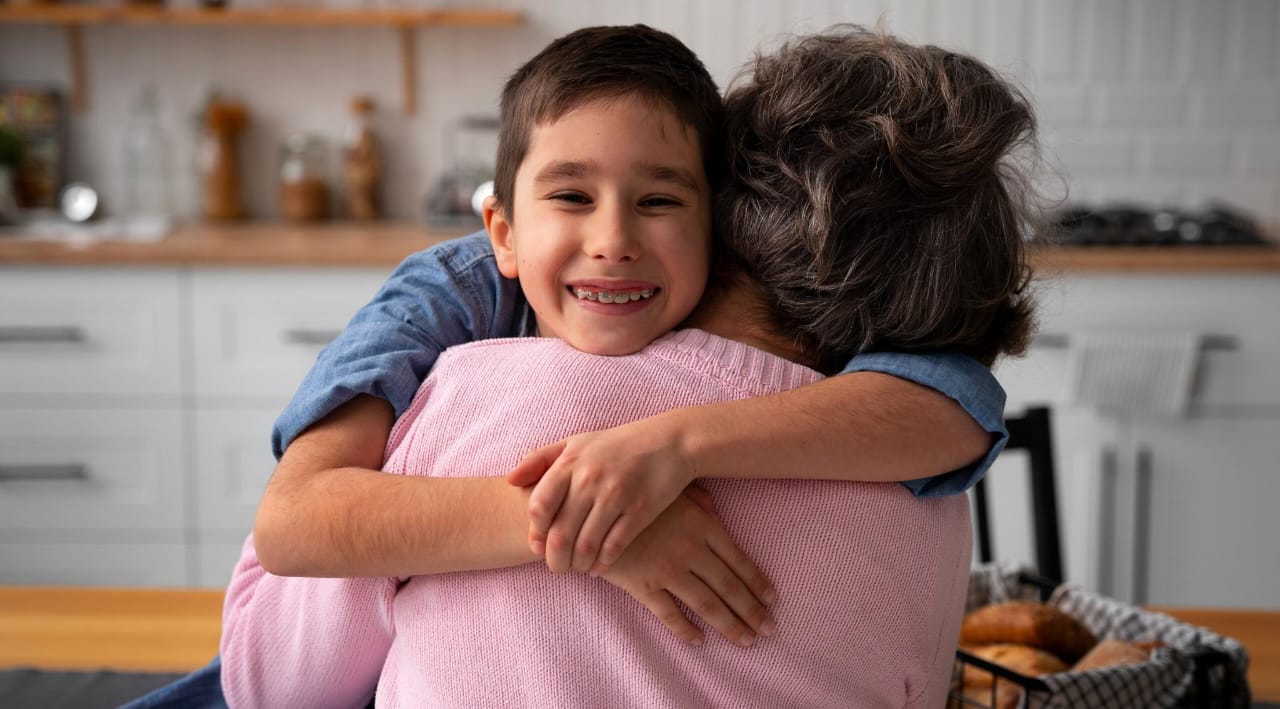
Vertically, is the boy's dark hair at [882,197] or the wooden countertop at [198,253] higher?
the boy's dark hair at [882,197]

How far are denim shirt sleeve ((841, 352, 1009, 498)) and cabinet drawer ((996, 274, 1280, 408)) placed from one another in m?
2.00

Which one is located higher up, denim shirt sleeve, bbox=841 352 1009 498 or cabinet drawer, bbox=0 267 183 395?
denim shirt sleeve, bbox=841 352 1009 498

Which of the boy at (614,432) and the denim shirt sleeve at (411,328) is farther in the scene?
the denim shirt sleeve at (411,328)

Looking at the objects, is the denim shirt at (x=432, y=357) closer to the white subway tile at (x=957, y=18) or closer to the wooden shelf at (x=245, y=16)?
the wooden shelf at (x=245, y=16)

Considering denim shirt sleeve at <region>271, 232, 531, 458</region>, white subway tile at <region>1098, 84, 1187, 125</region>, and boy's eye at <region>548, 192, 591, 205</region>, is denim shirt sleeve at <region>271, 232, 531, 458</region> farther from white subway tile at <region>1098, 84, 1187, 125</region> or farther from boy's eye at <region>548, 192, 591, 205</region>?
white subway tile at <region>1098, 84, 1187, 125</region>

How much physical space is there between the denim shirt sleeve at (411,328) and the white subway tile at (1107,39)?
2.86 meters

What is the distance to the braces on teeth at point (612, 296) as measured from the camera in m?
0.97

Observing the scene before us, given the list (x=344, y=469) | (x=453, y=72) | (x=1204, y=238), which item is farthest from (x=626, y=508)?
(x=453, y=72)

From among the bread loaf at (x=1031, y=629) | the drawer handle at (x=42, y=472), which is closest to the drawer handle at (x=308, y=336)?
the drawer handle at (x=42, y=472)

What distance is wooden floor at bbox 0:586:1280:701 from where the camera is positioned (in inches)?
45.7

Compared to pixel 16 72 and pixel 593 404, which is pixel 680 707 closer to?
pixel 593 404

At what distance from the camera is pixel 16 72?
11.9ft

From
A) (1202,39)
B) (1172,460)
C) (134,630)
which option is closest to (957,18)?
(1202,39)

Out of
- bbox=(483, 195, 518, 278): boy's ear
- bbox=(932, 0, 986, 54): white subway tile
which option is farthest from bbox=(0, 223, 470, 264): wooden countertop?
bbox=(483, 195, 518, 278): boy's ear
